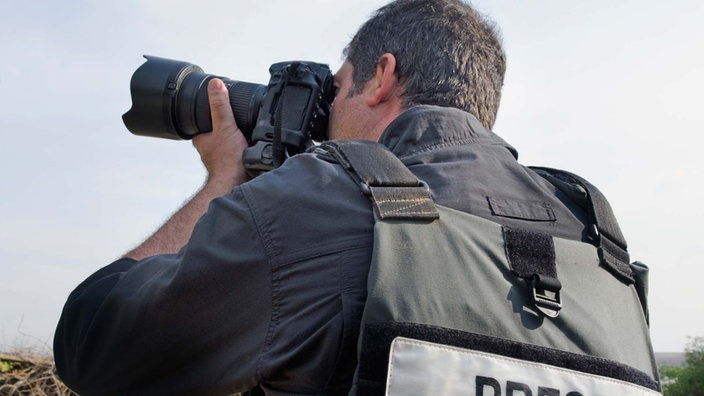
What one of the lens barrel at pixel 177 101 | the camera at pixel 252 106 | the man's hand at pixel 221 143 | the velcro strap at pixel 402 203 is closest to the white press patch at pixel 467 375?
the velcro strap at pixel 402 203

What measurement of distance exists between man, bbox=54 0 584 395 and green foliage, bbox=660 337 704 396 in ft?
18.3

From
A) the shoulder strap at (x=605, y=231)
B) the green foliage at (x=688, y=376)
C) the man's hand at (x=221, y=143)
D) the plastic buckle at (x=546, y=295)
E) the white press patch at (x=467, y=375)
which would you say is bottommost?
the green foliage at (x=688, y=376)

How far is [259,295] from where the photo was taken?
1.51 meters

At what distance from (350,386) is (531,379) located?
0.34 meters

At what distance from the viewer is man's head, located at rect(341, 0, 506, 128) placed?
204 cm

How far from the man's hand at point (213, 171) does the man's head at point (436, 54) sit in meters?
0.41

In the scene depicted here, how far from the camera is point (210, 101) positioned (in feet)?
8.02

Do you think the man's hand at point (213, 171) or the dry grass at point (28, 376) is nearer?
the man's hand at point (213, 171)

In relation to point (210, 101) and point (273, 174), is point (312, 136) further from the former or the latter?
point (273, 174)

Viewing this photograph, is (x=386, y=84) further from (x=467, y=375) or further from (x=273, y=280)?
(x=467, y=375)

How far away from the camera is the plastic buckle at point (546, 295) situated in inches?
59.9

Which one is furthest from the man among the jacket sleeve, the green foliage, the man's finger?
the green foliage

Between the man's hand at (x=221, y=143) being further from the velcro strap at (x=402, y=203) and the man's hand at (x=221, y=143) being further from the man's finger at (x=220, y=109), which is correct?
the velcro strap at (x=402, y=203)

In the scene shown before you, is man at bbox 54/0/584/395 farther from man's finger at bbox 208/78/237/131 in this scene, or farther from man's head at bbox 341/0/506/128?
man's finger at bbox 208/78/237/131
